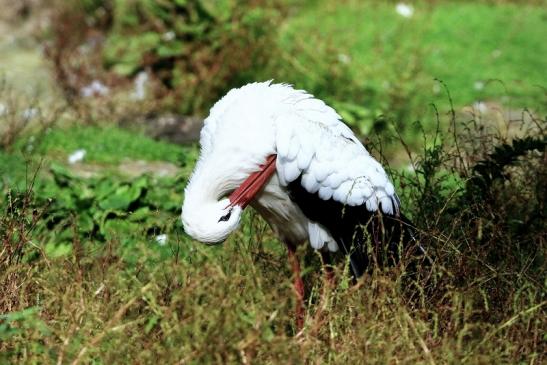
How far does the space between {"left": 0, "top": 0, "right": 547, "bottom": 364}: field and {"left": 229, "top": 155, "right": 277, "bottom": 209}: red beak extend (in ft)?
0.77

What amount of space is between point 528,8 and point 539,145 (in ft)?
21.5

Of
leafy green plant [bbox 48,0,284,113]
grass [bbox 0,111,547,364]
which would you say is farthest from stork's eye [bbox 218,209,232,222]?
leafy green plant [bbox 48,0,284,113]

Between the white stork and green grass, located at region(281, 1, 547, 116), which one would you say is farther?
green grass, located at region(281, 1, 547, 116)

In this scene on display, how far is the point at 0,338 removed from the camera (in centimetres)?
334

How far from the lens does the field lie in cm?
321

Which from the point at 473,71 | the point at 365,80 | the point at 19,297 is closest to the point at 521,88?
the point at 473,71

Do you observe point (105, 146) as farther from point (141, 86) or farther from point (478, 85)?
point (478, 85)

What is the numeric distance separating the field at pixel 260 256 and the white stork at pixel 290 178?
0.15 meters

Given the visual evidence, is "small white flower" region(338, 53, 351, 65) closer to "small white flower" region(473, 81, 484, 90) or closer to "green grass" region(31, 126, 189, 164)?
"small white flower" region(473, 81, 484, 90)

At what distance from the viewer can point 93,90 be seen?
26.6 ft

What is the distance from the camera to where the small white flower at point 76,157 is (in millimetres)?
6547

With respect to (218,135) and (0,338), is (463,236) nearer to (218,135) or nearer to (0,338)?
(218,135)

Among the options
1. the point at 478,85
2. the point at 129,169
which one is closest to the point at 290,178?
the point at 129,169

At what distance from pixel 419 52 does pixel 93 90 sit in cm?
271
